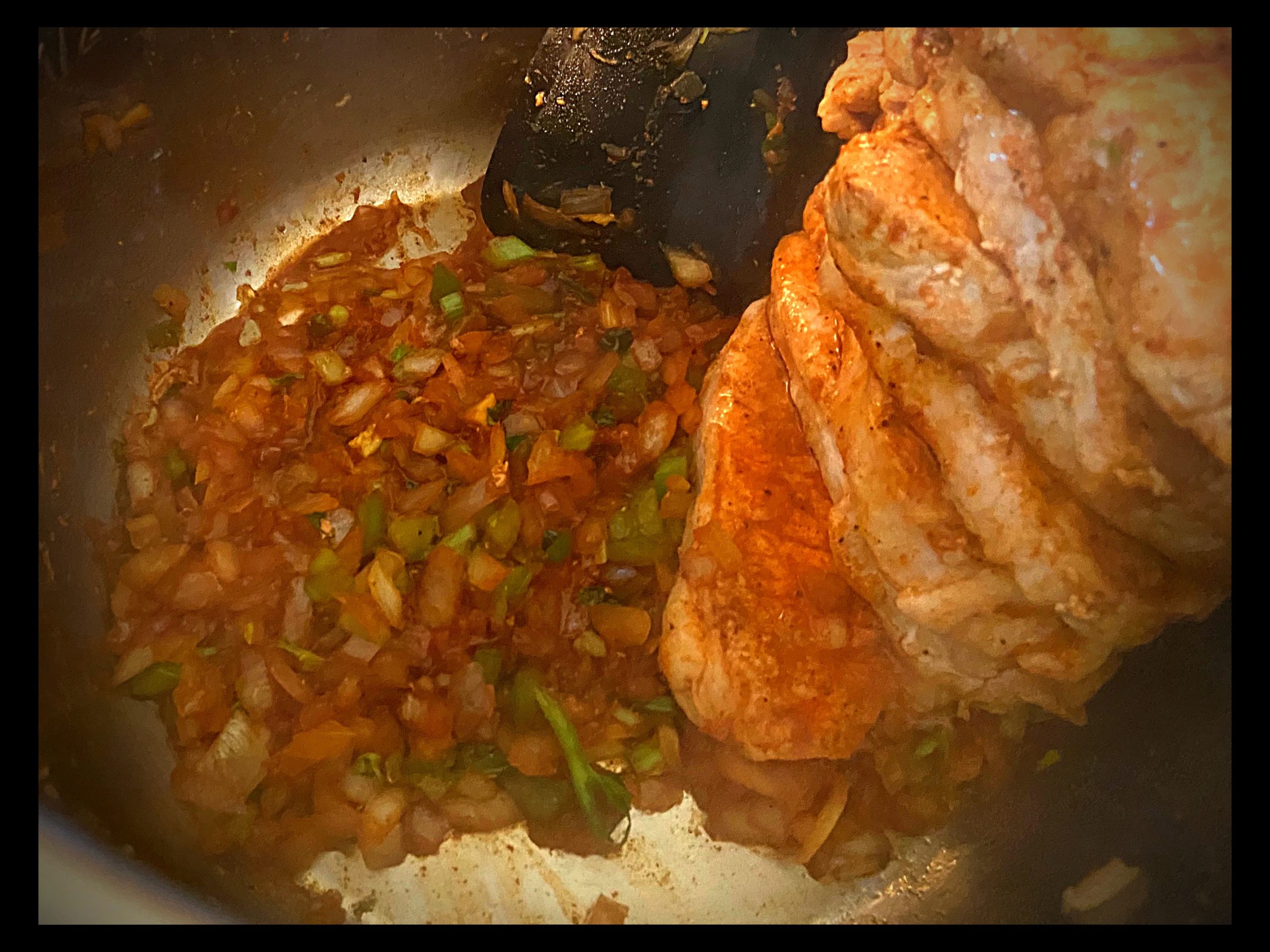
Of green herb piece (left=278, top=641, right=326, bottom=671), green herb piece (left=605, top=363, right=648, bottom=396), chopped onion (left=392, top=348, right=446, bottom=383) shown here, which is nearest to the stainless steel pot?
green herb piece (left=278, top=641, right=326, bottom=671)

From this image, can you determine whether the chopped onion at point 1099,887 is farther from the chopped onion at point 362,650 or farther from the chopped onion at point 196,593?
the chopped onion at point 196,593

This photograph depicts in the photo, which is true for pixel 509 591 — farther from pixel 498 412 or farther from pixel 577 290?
pixel 577 290

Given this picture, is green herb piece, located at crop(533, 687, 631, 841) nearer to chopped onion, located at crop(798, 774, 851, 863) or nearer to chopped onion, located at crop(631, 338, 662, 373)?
chopped onion, located at crop(798, 774, 851, 863)

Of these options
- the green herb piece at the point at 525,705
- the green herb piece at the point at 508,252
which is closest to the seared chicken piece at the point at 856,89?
the green herb piece at the point at 508,252

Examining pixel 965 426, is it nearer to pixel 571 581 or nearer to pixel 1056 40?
pixel 1056 40

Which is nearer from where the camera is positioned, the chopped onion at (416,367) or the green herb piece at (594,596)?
the green herb piece at (594,596)

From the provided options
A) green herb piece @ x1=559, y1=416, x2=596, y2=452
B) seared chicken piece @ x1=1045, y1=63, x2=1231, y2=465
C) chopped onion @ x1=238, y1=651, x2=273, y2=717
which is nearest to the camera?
seared chicken piece @ x1=1045, y1=63, x2=1231, y2=465
